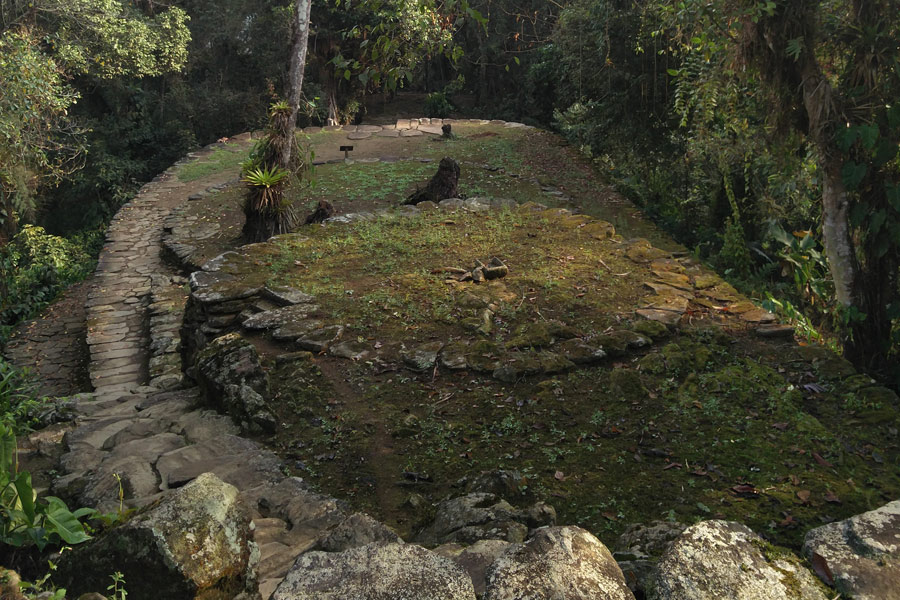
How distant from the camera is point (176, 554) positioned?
1.95m

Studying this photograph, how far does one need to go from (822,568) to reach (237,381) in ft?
12.1

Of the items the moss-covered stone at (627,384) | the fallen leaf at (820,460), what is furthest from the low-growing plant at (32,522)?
the fallen leaf at (820,460)

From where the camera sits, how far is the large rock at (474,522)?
2783 mm

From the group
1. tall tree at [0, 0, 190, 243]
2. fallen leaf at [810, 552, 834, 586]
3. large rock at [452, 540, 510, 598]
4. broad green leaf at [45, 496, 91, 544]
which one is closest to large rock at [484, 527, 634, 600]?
large rock at [452, 540, 510, 598]

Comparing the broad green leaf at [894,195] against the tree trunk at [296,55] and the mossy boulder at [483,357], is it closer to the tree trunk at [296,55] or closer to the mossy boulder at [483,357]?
the mossy boulder at [483,357]

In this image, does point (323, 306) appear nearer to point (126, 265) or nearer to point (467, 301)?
point (467, 301)

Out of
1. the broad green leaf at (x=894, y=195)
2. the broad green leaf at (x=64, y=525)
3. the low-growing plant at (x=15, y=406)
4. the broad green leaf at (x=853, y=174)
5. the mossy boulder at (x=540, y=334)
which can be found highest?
the broad green leaf at (x=853, y=174)

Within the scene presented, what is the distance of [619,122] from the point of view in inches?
433

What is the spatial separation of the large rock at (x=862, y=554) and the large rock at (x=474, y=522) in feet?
3.57

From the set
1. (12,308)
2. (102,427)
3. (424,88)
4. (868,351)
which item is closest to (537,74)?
(424,88)

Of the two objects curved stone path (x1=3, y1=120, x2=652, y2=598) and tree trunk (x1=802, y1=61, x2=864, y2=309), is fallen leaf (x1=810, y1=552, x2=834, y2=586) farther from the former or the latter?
tree trunk (x1=802, y1=61, x2=864, y2=309)

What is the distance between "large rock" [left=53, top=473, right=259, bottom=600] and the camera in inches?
76.9

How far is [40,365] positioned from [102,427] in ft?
11.8

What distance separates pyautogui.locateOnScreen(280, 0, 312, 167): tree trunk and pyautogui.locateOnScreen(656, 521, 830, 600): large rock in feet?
24.4
